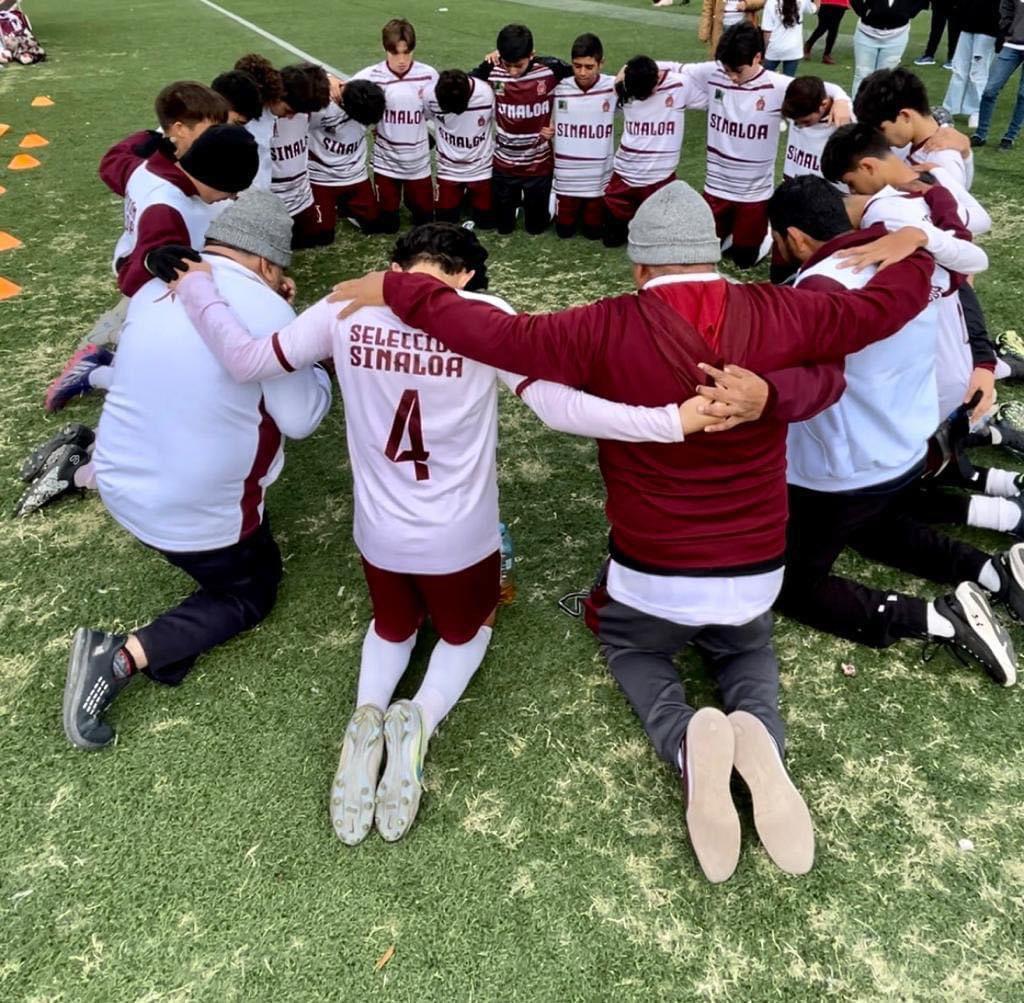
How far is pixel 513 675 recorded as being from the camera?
2883 mm

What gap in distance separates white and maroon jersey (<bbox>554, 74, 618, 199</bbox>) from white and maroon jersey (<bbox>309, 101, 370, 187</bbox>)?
158 cm

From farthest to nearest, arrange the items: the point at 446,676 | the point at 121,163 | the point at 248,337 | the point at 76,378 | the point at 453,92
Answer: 1. the point at 453,92
2. the point at 76,378
3. the point at 121,163
4. the point at 446,676
5. the point at 248,337

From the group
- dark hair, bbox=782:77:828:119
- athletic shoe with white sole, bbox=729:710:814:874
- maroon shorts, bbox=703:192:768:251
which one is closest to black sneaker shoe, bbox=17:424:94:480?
athletic shoe with white sole, bbox=729:710:814:874

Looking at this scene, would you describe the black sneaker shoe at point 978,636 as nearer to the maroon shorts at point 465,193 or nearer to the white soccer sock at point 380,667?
the white soccer sock at point 380,667

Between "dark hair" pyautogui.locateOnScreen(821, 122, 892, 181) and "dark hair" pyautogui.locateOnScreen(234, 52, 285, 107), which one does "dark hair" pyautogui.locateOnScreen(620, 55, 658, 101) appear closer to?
"dark hair" pyautogui.locateOnScreen(234, 52, 285, 107)

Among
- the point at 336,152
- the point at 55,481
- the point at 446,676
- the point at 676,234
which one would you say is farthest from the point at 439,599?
the point at 336,152

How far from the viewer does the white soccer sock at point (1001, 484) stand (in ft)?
11.3

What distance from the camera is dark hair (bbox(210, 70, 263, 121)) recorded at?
15.7 ft

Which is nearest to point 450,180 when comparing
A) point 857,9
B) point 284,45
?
point 857,9

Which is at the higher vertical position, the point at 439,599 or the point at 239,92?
the point at 239,92

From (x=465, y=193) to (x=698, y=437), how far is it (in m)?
5.46

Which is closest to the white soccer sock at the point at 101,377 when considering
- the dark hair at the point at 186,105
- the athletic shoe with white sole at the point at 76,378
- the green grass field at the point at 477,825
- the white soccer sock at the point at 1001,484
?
the athletic shoe with white sole at the point at 76,378

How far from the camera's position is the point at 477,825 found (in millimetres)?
2406

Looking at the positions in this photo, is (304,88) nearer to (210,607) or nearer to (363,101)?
(363,101)
